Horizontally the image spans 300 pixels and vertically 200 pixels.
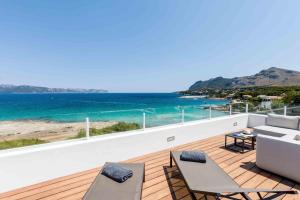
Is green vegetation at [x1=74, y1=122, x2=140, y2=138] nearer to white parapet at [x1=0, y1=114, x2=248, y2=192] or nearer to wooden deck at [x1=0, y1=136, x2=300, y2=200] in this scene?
white parapet at [x1=0, y1=114, x2=248, y2=192]

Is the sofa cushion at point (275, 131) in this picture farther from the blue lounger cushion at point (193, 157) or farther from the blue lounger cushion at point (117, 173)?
the blue lounger cushion at point (117, 173)

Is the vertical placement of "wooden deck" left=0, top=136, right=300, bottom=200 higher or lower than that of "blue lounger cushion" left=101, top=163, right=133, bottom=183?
lower

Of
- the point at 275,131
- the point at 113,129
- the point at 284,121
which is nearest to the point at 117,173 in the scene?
the point at 113,129

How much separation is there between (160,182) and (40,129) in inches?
99.5

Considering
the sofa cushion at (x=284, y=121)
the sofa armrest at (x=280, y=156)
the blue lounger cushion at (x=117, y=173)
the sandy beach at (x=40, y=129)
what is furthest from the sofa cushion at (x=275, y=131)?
the sandy beach at (x=40, y=129)

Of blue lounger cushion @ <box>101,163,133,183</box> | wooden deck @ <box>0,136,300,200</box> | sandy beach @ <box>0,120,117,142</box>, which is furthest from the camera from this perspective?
sandy beach @ <box>0,120,117,142</box>

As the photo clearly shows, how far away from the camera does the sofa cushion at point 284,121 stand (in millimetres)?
4926

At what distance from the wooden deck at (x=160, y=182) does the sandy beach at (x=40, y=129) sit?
0.84 m

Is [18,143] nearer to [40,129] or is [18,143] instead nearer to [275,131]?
[40,129]

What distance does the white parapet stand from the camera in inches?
107

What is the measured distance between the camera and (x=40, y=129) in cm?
350

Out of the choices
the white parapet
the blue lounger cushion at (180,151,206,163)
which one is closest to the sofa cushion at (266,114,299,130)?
the white parapet

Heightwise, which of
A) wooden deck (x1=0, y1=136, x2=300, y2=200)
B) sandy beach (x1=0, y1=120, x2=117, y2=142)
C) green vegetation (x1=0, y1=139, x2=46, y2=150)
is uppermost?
sandy beach (x1=0, y1=120, x2=117, y2=142)

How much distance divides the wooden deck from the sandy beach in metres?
0.84
